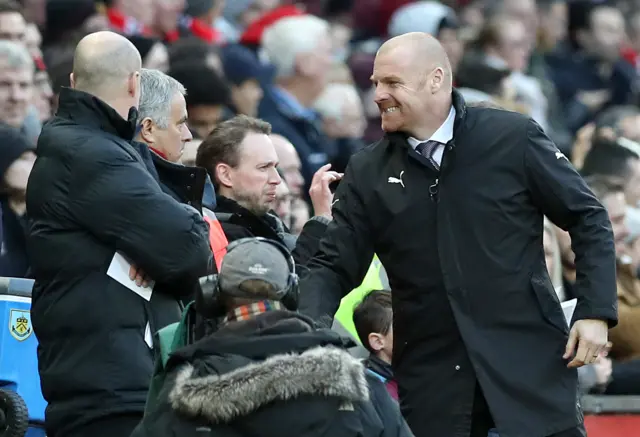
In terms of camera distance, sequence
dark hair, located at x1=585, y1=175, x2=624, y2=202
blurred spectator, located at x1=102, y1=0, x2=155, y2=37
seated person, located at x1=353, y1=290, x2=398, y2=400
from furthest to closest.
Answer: blurred spectator, located at x1=102, y1=0, x2=155, y2=37 → dark hair, located at x1=585, y1=175, x2=624, y2=202 → seated person, located at x1=353, y1=290, x2=398, y2=400

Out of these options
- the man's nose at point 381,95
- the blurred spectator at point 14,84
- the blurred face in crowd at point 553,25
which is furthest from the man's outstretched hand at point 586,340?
the blurred face in crowd at point 553,25

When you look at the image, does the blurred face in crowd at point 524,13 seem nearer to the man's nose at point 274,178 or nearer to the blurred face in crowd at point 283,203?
the blurred face in crowd at point 283,203

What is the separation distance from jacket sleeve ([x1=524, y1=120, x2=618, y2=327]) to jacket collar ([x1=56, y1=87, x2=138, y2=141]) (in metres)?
1.63

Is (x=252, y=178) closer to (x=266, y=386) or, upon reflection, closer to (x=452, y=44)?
(x=266, y=386)

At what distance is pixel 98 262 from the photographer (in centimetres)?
655

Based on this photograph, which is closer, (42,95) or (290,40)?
(42,95)

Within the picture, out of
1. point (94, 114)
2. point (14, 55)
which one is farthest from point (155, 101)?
point (14, 55)

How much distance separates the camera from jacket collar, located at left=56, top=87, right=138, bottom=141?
6.65 metres

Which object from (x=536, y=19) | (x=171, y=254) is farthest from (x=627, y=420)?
(x=536, y=19)

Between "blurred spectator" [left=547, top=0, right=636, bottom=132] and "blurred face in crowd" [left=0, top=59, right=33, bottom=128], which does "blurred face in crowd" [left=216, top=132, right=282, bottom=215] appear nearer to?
"blurred face in crowd" [left=0, top=59, right=33, bottom=128]

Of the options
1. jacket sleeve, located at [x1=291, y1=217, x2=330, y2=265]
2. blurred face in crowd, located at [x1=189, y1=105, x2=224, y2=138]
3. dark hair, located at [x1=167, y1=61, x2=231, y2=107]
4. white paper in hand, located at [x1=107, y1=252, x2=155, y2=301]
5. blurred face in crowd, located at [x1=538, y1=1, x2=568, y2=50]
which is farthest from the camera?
blurred face in crowd, located at [x1=538, y1=1, x2=568, y2=50]

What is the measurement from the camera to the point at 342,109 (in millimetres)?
13203

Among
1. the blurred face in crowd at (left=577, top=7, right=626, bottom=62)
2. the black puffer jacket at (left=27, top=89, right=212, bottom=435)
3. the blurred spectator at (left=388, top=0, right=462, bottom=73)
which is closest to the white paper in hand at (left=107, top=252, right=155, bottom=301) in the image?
the black puffer jacket at (left=27, top=89, right=212, bottom=435)

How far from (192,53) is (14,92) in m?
1.99
